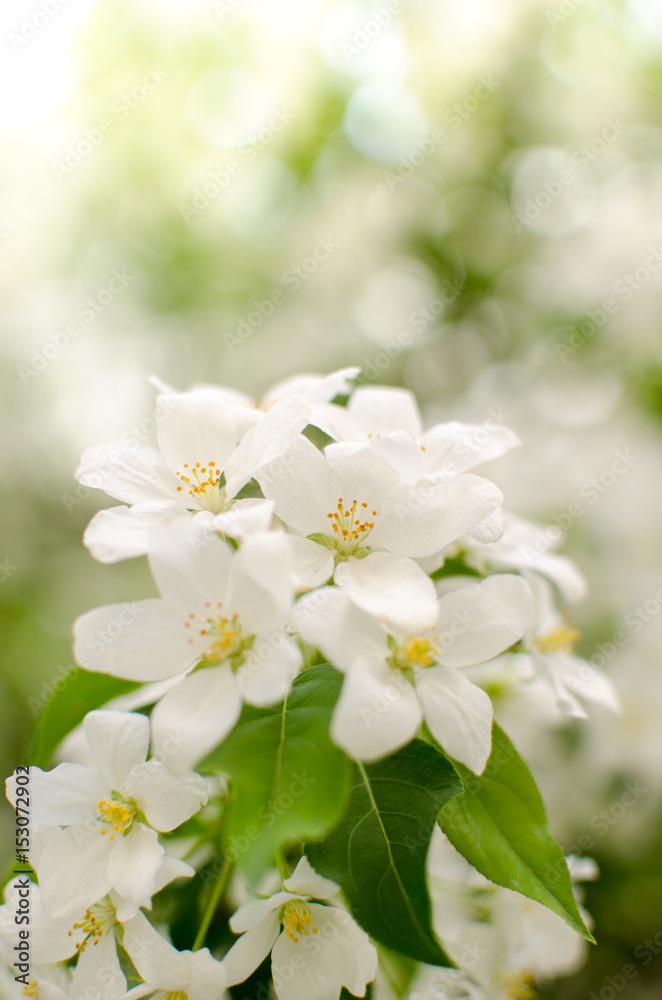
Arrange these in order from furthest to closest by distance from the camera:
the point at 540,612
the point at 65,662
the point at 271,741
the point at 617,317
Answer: the point at 617,317
the point at 65,662
the point at 540,612
the point at 271,741

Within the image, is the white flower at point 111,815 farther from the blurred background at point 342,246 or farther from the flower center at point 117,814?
the blurred background at point 342,246

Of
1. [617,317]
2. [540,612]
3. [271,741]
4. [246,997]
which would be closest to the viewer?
[271,741]

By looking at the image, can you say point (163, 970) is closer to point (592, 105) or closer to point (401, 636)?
point (401, 636)

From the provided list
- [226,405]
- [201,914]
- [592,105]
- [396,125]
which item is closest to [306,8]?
[396,125]

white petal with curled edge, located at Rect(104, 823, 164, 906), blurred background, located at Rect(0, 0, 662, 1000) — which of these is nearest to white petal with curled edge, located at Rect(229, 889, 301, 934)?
white petal with curled edge, located at Rect(104, 823, 164, 906)

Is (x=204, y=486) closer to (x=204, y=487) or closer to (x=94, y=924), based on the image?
(x=204, y=487)

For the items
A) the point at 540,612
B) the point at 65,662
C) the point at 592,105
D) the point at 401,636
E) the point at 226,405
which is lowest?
the point at 65,662

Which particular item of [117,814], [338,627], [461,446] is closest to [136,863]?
[117,814]

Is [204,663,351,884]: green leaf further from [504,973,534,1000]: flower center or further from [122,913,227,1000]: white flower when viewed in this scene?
[504,973,534,1000]: flower center
